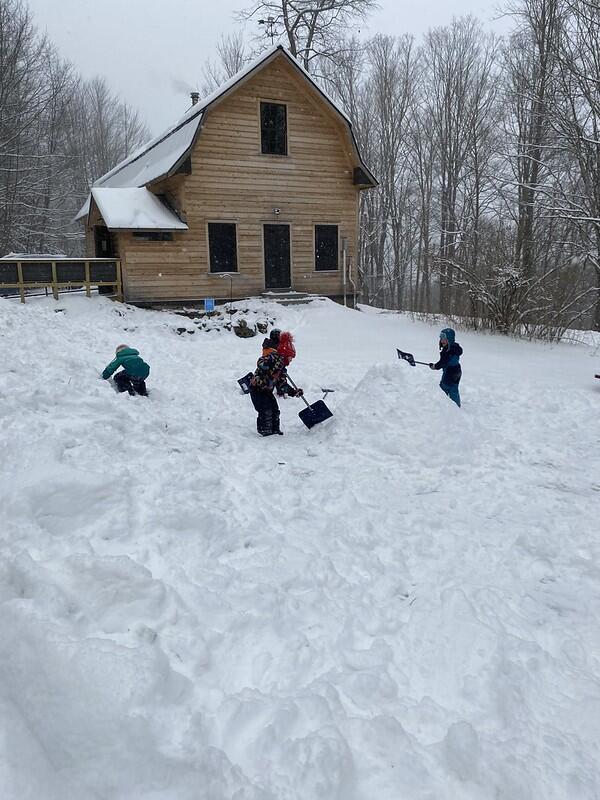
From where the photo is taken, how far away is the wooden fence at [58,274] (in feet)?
49.4

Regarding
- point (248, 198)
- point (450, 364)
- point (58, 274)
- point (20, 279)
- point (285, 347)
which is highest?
point (248, 198)

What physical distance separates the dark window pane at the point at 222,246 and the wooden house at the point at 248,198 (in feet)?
0.11

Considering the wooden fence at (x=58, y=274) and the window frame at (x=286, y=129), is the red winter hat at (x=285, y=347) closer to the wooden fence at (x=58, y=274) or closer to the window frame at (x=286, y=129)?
the wooden fence at (x=58, y=274)

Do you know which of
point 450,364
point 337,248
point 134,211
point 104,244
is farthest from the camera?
point 104,244

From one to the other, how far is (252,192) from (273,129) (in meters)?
2.29

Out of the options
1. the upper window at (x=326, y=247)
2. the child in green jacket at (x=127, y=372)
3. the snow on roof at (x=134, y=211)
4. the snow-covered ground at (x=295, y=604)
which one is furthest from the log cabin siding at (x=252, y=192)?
the snow-covered ground at (x=295, y=604)

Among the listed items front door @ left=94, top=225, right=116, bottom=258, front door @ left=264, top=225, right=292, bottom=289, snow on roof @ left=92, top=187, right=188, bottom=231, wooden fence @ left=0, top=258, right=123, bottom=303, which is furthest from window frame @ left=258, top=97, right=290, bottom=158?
front door @ left=94, top=225, right=116, bottom=258

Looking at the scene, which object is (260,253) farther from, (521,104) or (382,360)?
(521,104)

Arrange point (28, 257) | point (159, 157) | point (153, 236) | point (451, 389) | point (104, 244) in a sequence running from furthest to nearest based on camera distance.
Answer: point (104, 244) < point (28, 257) < point (159, 157) < point (153, 236) < point (451, 389)

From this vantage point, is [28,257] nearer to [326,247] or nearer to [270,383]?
[326,247]

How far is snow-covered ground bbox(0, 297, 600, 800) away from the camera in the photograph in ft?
7.11

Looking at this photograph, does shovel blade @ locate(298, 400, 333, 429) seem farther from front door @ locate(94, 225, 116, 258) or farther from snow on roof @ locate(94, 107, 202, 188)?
front door @ locate(94, 225, 116, 258)

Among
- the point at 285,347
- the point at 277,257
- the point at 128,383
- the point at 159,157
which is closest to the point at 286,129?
the point at 277,257

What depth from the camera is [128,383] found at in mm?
8047
